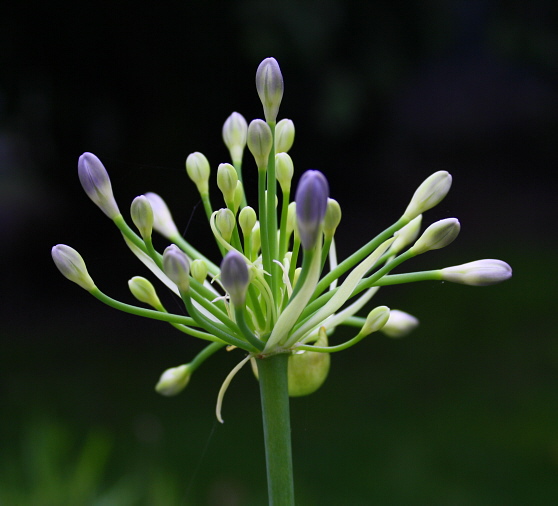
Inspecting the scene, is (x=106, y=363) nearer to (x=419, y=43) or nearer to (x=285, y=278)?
(x=419, y=43)

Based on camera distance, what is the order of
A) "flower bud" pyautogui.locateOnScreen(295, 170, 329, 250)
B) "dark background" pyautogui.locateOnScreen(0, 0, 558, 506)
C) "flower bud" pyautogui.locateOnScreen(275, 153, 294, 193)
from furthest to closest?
"dark background" pyautogui.locateOnScreen(0, 0, 558, 506)
"flower bud" pyautogui.locateOnScreen(275, 153, 294, 193)
"flower bud" pyautogui.locateOnScreen(295, 170, 329, 250)

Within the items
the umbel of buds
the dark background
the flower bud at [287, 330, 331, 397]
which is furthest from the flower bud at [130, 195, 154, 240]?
the dark background

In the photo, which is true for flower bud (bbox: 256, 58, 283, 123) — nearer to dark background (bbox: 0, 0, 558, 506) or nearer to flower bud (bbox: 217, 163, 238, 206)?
flower bud (bbox: 217, 163, 238, 206)

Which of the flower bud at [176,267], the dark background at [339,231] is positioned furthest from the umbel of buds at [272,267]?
the dark background at [339,231]

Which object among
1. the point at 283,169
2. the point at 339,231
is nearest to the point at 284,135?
the point at 283,169

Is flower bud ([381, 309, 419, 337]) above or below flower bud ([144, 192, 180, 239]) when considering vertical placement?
below

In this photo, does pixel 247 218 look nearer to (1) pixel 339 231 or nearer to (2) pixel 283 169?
(2) pixel 283 169
